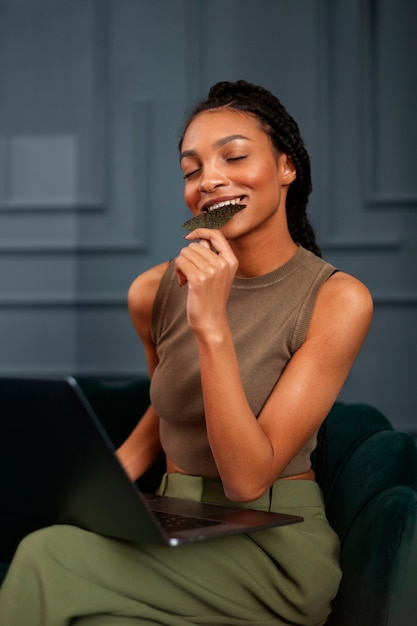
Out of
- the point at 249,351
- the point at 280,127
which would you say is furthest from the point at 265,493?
the point at 280,127

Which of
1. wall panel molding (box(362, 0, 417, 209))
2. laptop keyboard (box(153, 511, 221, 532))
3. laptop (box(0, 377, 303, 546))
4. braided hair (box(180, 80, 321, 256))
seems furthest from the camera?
wall panel molding (box(362, 0, 417, 209))

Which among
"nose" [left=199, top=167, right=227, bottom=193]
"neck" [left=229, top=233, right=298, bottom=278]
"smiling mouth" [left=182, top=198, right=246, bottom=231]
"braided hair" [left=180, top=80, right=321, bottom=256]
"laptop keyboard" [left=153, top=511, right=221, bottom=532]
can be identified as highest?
"braided hair" [left=180, top=80, right=321, bottom=256]

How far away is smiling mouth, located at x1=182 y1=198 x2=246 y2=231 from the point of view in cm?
129

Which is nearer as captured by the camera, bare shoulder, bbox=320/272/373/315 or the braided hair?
bare shoulder, bbox=320/272/373/315

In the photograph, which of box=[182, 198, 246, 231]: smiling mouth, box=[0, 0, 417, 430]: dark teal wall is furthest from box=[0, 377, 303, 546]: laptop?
box=[0, 0, 417, 430]: dark teal wall

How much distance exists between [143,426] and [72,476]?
0.62 metres

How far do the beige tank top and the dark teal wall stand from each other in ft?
3.27

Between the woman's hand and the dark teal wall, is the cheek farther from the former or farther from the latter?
the dark teal wall

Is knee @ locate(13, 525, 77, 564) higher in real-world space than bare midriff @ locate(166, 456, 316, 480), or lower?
higher

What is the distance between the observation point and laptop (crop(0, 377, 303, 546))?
89cm

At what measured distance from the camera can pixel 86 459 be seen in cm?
92

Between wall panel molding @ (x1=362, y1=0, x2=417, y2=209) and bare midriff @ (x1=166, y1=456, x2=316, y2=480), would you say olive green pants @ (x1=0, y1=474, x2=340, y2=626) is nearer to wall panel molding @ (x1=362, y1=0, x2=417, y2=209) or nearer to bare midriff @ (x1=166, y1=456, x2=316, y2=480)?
bare midriff @ (x1=166, y1=456, x2=316, y2=480)

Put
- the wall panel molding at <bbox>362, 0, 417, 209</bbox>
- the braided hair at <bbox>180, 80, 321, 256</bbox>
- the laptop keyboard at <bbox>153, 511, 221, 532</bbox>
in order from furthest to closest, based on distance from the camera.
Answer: the wall panel molding at <bbox>362, 0, 417, 209</bbox>, the braided hair at <bbox>180, 80, 321, 256</bbox>, the laptop keyboard at <bbox>153, 511, 221, 532</bbox>

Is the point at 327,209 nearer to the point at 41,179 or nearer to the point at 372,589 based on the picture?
the point at 41,179
